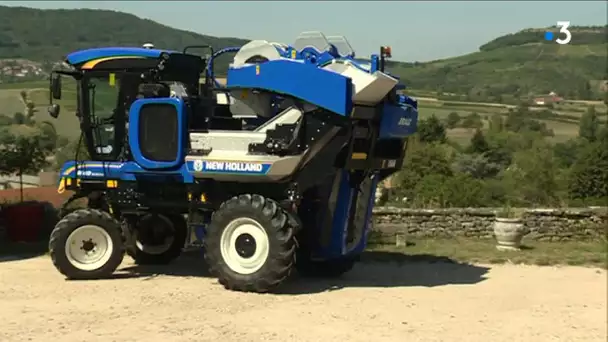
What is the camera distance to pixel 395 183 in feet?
120

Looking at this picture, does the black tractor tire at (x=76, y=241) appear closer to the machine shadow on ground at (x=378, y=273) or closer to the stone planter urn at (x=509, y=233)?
the machine shadow on ground at (x=378, y=273)

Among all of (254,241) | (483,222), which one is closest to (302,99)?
(254,241)

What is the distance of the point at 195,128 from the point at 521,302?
466cm

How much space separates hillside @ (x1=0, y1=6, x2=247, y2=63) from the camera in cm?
3088

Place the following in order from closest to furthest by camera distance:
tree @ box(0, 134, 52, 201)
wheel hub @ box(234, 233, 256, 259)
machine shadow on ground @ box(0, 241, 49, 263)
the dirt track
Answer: the dirt track < wheel hub @ box(234, 233, 256, 259) < machine shadow on ground @ box(0, 241, 49, 263) < tree @ box(0, 134, 52, 201)

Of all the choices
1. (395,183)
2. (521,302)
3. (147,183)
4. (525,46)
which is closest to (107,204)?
(147,183)

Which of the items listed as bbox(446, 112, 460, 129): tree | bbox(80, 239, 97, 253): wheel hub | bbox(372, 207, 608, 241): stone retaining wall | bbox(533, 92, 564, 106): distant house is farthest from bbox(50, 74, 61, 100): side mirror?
bbox(533, 92, 564, 106): distant house

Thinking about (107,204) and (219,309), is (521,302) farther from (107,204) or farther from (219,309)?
(107,204)

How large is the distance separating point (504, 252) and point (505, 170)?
40643 millimetres

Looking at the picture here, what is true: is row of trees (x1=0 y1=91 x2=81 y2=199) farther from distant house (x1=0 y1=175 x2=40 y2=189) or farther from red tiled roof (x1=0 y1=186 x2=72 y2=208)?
distant house (x1=0 y1=175 x2=40 y2=189)

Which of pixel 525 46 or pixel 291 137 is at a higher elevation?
pixel 525 46

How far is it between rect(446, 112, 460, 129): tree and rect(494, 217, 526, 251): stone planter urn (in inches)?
2161

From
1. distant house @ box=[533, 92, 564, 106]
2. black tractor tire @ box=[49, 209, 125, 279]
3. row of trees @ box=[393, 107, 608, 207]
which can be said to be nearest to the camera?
black tractor tire @ box=[49, 209, 125, 279]

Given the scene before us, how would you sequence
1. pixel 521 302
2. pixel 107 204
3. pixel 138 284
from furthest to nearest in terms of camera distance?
pixel 107 204, pixel 138 284, pixel 521 302
